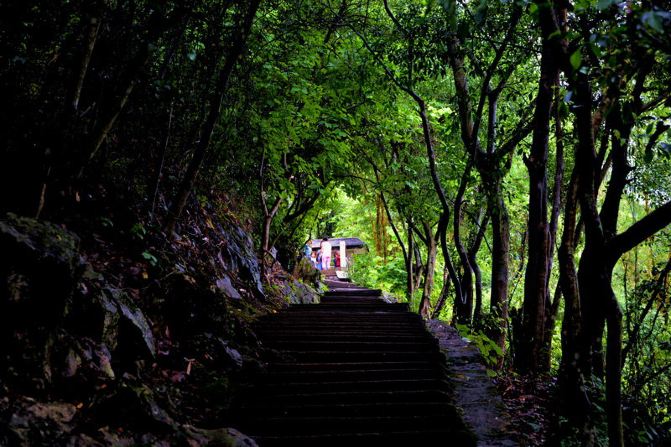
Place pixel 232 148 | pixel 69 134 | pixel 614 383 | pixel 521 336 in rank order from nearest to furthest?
pixel 614 383
pixel 69 134
pixel 521 336
pixel 232 148

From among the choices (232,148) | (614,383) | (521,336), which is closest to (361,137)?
(232,148)

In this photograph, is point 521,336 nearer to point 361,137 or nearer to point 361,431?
point 361,431

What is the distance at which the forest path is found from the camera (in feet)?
15.5

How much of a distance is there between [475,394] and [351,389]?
1.54m

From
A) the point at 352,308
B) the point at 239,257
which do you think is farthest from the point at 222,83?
the point at 352,308

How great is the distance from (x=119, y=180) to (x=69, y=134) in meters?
2.03

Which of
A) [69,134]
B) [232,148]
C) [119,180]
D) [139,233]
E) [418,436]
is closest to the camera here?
[69,134]

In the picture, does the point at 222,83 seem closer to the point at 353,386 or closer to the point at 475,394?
the point at 353,386

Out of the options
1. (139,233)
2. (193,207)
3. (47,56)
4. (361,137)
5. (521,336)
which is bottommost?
(521,336)

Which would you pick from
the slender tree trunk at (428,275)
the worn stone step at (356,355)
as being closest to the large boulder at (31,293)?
the worn stone step at (356,355)

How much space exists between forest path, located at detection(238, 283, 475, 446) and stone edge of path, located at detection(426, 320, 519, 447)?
0.14 m

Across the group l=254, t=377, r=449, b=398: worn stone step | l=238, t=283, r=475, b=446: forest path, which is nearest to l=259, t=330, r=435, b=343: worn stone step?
l=238, t=283, r=475, b=446: forest path

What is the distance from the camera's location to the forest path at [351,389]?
472cm

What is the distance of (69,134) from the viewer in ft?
14.1
